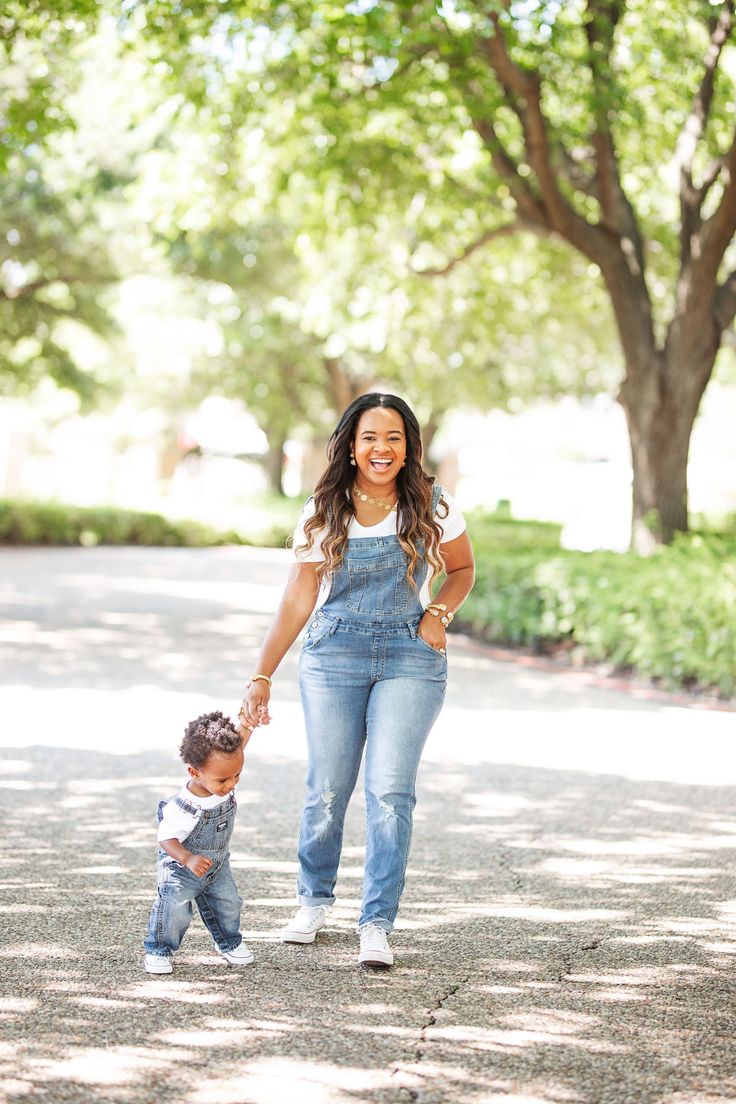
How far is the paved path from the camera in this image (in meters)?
3.71

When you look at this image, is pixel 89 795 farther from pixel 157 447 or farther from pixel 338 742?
pixel 157 447

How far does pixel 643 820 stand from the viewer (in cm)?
709

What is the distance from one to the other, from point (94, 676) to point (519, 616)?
474cm

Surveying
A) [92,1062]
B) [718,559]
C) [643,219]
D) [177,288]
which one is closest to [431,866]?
[92,1062]

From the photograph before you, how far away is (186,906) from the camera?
4.46 meters

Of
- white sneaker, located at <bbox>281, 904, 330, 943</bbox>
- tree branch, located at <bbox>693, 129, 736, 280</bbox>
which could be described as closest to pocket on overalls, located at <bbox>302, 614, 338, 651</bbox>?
white sneaker, located at <bbox>281, 904, 330, 943</bbox>

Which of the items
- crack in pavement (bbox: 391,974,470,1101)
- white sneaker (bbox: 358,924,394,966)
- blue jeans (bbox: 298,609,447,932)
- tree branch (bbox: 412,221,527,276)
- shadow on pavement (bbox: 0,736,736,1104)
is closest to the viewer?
crack in pavement (bbox: 391,974,470,1101)

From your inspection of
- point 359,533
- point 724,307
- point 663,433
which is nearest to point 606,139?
point 724,307

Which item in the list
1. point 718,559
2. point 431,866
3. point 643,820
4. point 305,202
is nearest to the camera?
point 431,866

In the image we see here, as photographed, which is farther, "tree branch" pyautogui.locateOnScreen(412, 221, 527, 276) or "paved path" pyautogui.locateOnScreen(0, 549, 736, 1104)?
"tree branch" pyautogui.locateOnScreen(412, 221, 527, 276)

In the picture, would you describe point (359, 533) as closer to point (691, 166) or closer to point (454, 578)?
point (454, 578)

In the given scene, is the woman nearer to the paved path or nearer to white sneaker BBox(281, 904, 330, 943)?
white sneaker BBox(281, 904, 330, 943)

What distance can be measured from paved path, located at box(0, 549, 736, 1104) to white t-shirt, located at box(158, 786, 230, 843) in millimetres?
451

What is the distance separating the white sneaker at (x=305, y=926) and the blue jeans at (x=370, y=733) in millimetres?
35
